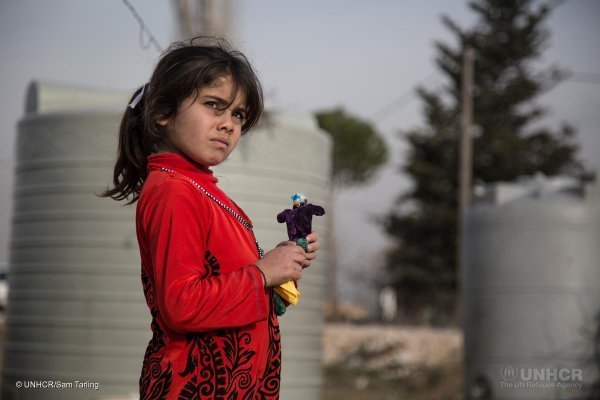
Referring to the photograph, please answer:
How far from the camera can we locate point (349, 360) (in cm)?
1227

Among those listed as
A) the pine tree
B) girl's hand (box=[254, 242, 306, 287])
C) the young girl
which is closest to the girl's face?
the young girl

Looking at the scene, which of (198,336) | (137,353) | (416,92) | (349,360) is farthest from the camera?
(416,92)

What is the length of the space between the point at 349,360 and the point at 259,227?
27.3ft

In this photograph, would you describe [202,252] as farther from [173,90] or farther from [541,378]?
[541,378]

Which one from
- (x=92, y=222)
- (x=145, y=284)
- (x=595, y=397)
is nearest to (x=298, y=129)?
(x=92, y=222)

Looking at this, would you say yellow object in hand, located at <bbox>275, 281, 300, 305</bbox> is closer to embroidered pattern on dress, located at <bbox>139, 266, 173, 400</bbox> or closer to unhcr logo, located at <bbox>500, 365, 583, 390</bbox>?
embroidered pattern on dress, located at <bbox>139, 266, 173, 400</bbox>

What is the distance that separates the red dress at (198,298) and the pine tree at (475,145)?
1987 cm

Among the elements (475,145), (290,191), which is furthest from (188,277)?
(475,145)

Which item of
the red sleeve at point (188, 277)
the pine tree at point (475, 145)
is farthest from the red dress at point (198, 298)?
the pine tree at point (475, 145)

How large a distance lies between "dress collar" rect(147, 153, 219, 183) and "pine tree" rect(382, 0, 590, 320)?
781 inches

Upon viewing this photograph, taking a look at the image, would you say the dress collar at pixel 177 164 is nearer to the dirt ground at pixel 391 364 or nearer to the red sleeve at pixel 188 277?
the red sleeve at pixel 188 277

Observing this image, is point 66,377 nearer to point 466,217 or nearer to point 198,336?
point 198,336

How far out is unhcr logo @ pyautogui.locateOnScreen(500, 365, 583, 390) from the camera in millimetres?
5652

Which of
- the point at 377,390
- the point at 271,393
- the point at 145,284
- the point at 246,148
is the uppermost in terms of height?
the point at 246,148
